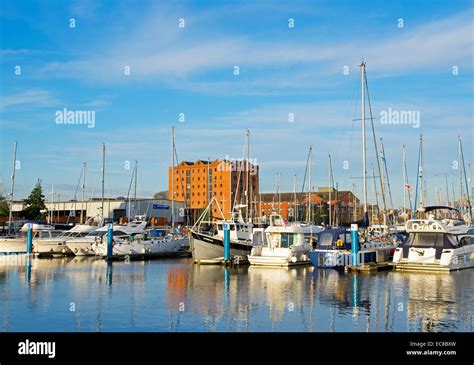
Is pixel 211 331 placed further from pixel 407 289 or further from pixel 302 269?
pixel 302 269

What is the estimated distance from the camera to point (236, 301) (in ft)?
86.3

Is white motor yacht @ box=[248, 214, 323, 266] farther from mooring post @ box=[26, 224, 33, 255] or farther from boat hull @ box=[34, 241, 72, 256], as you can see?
mooring post @ box=[26, 224, 33, 255]

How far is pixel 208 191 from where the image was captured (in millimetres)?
147250

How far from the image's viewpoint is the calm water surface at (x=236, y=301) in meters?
20.8

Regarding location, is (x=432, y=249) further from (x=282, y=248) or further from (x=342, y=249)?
(x=282, y=248)

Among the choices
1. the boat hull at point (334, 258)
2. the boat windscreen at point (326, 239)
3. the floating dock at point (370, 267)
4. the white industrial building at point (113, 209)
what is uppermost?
the white industrial building at point (113, 209)

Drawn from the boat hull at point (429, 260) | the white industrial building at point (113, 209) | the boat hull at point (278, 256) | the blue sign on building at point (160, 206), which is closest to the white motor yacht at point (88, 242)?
the boat hull at point (278, 256)

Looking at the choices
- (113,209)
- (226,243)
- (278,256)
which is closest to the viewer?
(278,256)

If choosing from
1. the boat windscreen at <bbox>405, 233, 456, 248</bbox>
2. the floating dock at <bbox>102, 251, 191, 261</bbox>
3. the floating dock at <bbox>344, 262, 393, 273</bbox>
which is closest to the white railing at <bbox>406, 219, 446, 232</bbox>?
the boat windscreen at <bbox>405, 233, 456, 248</bbox>

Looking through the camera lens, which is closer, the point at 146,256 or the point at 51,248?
the point at 146,256

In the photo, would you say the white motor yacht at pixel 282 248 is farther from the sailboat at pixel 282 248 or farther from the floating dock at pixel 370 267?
the floating dock at pixel 370 267

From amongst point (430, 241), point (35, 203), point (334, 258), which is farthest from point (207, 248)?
point (35, 203)
